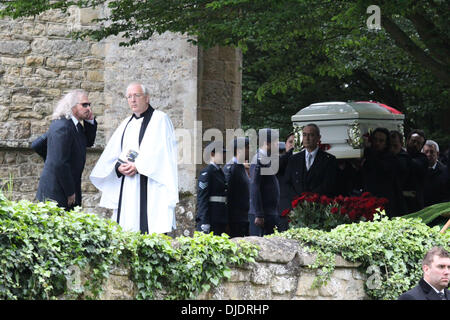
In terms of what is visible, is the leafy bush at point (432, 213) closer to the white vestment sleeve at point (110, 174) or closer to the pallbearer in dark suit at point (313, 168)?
the pallbearer in dark suit at point (313, 168)

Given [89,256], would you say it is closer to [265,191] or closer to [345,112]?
[265,191]

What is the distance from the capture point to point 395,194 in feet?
33.7

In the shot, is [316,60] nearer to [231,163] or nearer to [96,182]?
[231,163]

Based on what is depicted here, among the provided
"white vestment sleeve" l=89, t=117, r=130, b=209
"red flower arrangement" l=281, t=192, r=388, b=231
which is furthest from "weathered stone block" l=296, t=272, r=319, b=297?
"white vestment sleeve" l=89, t=117, r=130, b=209

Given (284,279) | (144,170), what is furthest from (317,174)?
(284,279)

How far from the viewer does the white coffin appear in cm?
1262

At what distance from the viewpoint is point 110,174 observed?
338 inches

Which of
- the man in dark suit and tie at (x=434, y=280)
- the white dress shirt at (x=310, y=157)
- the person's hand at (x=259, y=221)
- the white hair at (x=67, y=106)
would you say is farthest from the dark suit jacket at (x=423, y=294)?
the person's hand at (x=259, y=221)

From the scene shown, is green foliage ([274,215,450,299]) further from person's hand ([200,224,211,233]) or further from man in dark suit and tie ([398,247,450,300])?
person's hand ([200,224,211,233])

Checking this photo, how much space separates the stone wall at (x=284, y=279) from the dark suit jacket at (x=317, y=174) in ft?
9.47

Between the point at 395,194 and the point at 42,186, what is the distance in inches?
161

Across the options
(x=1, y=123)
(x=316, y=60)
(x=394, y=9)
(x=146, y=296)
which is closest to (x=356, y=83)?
(x=316, y=60)

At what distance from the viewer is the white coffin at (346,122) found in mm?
12617

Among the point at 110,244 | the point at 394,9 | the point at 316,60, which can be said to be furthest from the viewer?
the point at 316,60
